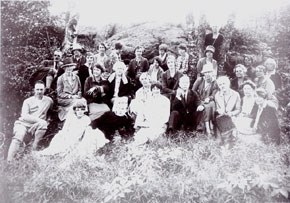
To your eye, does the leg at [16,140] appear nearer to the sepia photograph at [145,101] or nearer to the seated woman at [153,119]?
the sepia photograph at [145,101]

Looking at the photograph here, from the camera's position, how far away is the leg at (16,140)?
552cm

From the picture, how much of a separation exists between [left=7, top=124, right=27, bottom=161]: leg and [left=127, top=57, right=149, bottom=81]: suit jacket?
175 cm

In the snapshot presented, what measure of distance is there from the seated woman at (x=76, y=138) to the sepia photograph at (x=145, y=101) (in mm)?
15

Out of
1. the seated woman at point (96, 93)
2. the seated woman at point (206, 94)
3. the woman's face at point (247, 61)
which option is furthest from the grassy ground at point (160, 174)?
the woman's face at point (247, 61)

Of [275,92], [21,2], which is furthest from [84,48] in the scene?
[275,92]

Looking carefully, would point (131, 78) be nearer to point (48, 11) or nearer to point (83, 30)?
point (83, 30)

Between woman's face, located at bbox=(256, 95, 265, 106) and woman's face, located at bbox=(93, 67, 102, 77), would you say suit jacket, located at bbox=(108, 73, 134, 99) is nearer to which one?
woman's face, located at bbox=(93, 67, 102, 77)

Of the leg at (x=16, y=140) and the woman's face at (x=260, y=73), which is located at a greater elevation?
the woman's face at (x=260, y=73)

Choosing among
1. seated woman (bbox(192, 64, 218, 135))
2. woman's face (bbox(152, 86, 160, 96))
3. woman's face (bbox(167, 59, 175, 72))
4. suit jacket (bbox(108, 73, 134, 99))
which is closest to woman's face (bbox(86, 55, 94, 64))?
suit jacket (bbox(108, 73, 134, 99))

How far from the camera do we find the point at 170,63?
5605mm

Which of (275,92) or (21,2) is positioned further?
(21,2)

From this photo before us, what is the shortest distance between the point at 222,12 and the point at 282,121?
1.75 metres

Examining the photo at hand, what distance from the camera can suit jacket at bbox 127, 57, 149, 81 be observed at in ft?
18.5

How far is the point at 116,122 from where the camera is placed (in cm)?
551
